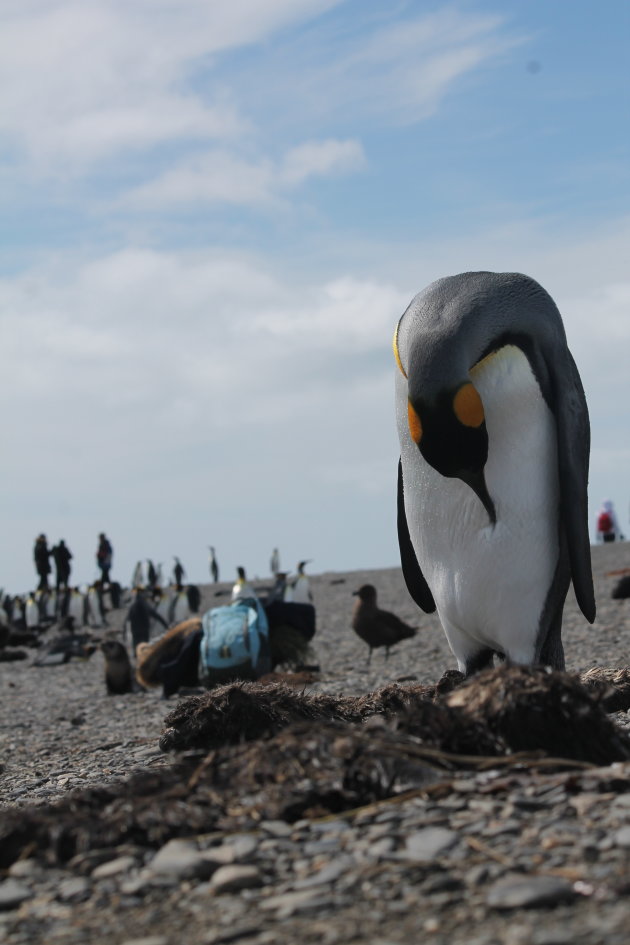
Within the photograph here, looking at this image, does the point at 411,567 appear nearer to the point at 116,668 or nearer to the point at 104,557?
the point at 116,668

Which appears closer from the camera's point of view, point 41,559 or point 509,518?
point 509,518

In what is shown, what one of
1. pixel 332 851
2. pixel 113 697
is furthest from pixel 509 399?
pixel 113 697

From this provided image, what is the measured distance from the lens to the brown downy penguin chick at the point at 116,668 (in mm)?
14883

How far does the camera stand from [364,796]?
11.9ft

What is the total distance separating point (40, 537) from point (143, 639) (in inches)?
952

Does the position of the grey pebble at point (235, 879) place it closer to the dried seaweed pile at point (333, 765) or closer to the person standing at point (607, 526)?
the dried seaweed pile at point (333, 765)

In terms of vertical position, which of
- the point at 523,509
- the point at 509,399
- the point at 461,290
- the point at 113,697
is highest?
the point at 461,290

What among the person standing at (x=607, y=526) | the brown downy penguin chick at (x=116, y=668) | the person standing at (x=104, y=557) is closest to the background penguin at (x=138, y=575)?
the person standing at (x=104, y=557)

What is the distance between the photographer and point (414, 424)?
5.79m

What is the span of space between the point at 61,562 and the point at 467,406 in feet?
131

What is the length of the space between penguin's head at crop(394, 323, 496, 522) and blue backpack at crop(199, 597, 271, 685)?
655 centimetres

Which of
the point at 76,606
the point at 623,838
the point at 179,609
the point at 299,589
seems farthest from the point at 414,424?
the point at 76,606

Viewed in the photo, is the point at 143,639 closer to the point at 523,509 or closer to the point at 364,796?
the point at 523,509

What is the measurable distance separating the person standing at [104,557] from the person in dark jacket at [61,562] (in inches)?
46.7
